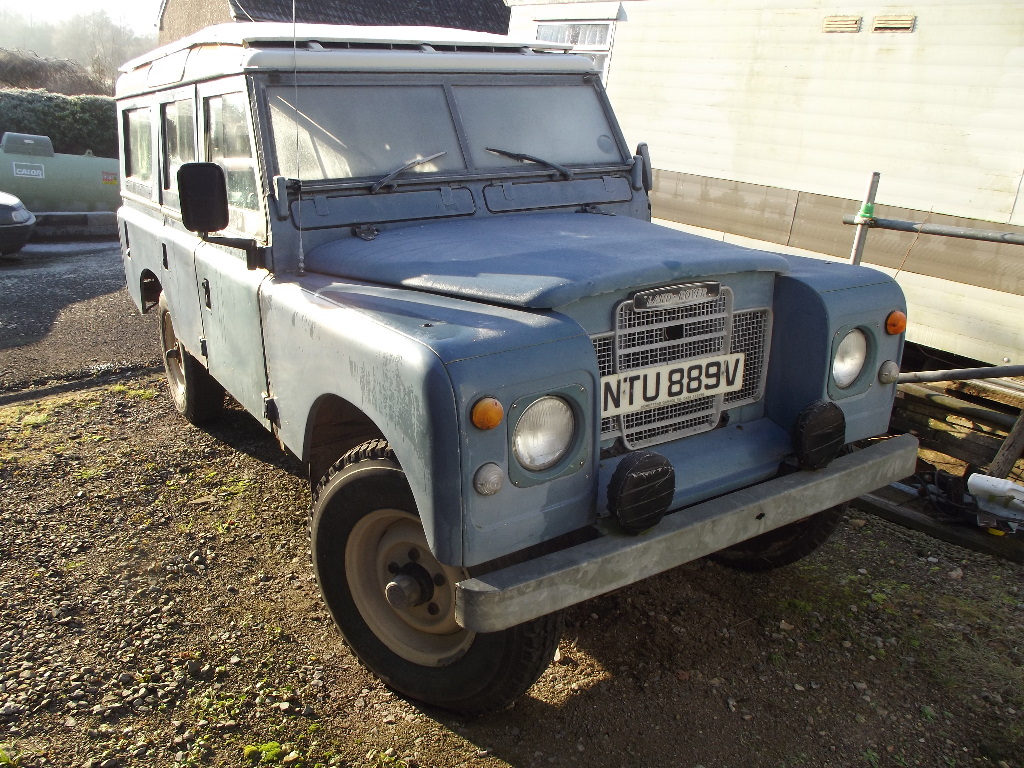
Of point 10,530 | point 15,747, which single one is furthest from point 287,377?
point 10,530

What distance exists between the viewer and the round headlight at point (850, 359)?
10.1ft

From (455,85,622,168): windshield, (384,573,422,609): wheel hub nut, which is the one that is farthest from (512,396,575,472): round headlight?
(455,85,622,168): windshield

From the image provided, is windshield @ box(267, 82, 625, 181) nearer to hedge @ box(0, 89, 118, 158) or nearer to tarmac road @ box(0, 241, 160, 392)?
tarmac road @ box(0, 241, 160, 392)

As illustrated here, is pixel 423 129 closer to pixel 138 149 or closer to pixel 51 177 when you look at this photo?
pixel 138 149

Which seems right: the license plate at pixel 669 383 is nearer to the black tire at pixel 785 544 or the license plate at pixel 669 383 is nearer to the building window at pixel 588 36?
the black tire at pixel 785 544

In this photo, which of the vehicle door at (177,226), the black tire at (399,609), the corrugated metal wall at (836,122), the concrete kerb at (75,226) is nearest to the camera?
the black tire at (399,609)

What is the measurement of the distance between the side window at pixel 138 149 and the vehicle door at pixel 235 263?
4.31ft

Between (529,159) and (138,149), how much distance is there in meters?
3.05

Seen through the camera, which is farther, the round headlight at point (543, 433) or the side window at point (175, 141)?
the side window at point (175, 141)

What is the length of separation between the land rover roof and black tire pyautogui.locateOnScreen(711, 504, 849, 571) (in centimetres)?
247

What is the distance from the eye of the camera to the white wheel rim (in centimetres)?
268

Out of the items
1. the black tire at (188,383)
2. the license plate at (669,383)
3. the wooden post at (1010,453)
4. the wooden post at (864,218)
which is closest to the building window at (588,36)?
the wooden post at (864,218)

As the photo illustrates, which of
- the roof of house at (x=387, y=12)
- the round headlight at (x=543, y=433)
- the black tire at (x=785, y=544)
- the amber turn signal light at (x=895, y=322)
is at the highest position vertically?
the roof of house at (x=387, y=12)

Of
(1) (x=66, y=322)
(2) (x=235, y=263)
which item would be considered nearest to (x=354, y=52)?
(2) (x=235, y=263)
